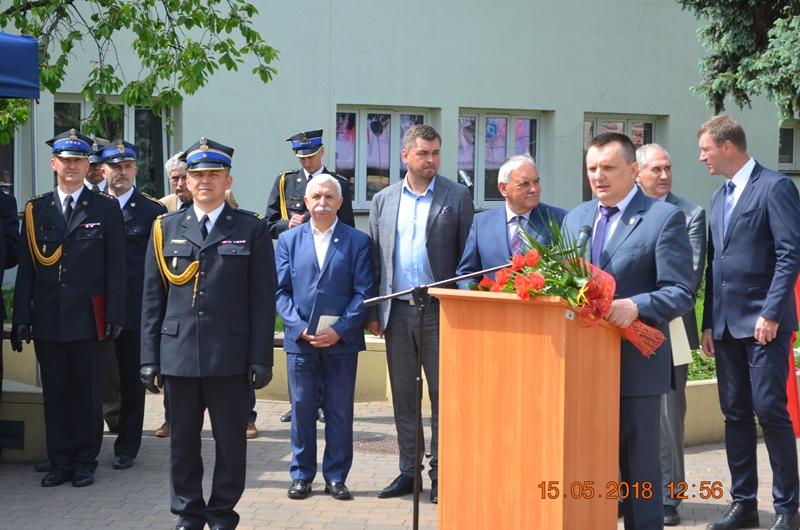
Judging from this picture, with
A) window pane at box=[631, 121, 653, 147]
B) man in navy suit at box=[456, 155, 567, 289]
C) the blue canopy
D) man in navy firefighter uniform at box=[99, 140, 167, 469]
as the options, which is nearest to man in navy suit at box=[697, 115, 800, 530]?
man in navy suit at box=[456, 155, 567, 289]

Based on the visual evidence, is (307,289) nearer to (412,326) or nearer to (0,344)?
(412,326)

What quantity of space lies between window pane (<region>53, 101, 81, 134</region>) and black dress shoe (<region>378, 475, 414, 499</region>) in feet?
31.0

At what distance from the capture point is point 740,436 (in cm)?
687

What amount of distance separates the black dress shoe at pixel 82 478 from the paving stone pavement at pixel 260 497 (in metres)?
0.06

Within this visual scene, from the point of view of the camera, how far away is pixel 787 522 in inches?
262

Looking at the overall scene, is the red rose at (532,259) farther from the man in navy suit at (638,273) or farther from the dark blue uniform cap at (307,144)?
the dark blue uniform cap at (307,144)

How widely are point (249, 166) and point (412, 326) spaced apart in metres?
8.84

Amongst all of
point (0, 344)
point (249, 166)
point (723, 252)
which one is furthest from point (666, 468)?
point (249, 166)

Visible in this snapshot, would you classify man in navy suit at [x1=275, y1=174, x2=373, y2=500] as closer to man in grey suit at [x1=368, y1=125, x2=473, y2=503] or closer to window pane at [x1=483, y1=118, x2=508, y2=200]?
man in grey suit at [x1=368, y1=125, x2=473, y2=503]

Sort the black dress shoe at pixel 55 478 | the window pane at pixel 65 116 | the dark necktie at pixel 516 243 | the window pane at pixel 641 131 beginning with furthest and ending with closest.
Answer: the window pane at pixel 641 131, the window pane at pixel 65 116, the black dress shoe at pixel 55 478, the dark necktie at pixel 516 243

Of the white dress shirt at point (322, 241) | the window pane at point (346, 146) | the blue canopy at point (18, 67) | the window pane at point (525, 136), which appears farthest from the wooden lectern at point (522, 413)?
the window pane at point (525, 136)

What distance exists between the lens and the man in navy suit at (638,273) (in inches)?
217

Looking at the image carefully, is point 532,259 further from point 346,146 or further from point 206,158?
point 346,146

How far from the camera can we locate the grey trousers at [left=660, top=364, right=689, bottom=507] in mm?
7152
